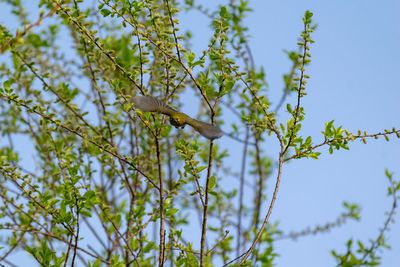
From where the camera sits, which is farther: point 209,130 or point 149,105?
point 149,105

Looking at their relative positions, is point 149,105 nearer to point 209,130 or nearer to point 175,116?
point 175,116

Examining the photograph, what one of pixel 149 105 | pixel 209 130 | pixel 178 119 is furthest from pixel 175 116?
pixel 209 130

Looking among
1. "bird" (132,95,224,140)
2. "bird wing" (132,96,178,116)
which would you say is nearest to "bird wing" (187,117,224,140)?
"bird" (132,95,224,140)

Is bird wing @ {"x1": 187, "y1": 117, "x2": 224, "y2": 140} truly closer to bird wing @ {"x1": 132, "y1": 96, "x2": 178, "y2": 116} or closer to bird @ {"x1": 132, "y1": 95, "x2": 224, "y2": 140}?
bird @ {"x1": 132, "y1": 95, "x2": 224, "y2": 140}

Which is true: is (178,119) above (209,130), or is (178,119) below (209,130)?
above

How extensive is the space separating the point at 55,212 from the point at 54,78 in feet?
7.87

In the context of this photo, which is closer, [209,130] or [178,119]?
[209,130]

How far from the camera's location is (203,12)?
17.8ft

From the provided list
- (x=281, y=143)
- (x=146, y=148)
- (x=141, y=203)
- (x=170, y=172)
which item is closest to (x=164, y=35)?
(x=281, y=143)

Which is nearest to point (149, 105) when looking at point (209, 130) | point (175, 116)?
point (175, 116)

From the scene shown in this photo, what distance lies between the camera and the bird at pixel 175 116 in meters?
2.84

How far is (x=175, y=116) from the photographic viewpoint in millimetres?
3008

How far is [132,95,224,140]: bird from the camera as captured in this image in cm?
284

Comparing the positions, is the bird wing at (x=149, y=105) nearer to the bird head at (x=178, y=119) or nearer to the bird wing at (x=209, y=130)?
the bird head at (x=178, y=119)
